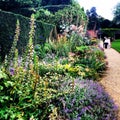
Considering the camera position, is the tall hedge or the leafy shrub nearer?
the leafy shrub

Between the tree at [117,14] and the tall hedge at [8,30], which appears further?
the tree at [117,14]

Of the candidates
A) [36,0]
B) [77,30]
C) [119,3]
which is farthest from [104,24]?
[77,30]

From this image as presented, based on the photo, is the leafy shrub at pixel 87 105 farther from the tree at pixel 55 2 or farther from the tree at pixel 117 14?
the tree at pixel 117 14

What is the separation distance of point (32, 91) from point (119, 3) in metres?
75.3

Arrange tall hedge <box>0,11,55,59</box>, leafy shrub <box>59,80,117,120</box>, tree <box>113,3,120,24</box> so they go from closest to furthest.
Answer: leafy shrub <box>59,80,117,120</box> < tall hedge <box>0,11,55,59</box> < tree <box>113,3,120,24</box>

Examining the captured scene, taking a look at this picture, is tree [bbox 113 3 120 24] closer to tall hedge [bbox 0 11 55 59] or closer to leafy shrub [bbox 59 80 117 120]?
tall hedge [bbox 0 11 55 59]

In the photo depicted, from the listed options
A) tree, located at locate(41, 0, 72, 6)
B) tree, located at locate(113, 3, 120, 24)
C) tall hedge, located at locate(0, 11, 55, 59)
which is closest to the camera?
tall hedge, located at locate(0, 11, 55, 59)

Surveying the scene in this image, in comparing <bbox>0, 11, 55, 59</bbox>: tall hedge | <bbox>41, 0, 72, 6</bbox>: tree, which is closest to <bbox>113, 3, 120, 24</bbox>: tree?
<bbox>41, 0, 72, 6</bbox>: tree

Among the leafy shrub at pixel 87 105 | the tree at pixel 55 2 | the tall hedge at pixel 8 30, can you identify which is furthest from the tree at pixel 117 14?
the leafy shrub at pixel 87 105

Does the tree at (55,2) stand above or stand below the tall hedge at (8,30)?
above

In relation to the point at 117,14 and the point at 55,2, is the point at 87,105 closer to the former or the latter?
the point at 55,2

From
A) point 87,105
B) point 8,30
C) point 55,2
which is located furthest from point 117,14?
point 87,105

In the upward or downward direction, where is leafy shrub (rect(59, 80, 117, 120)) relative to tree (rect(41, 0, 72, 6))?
downward

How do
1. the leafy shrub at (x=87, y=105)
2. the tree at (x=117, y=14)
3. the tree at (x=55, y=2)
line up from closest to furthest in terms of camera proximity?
the leafy shrub at (x=87, y=105) < the tree at (x=55, y=2) < the tree at (x=117, y=14)
